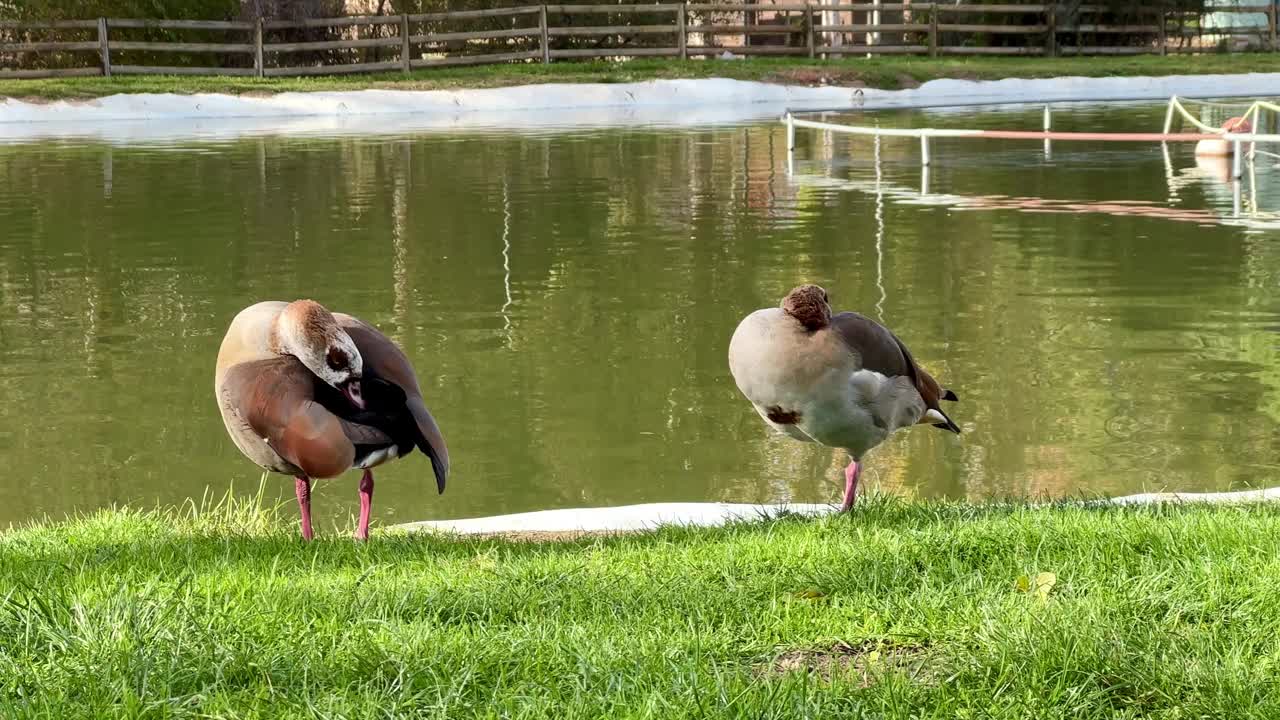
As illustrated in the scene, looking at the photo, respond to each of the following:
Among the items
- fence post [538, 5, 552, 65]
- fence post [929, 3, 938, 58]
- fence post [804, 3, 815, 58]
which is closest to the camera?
fence post [538, 5, 552, 65]

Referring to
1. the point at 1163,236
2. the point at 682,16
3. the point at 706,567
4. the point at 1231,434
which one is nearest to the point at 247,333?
the point at 706,567

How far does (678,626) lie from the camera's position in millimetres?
4473

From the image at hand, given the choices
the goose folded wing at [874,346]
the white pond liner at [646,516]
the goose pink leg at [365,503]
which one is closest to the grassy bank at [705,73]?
the white pond liner at [646,516]

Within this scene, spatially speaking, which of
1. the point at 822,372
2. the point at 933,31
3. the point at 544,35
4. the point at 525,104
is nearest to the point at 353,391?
the point at 822,372

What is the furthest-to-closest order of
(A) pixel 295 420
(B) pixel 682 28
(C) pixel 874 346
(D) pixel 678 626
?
1. (B) pixel 682 28
2. (C) pixel 874 346
3. (A) pixel 295 420
4. (D) pixel 678 626

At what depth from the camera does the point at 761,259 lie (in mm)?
15742

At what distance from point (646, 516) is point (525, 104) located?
118 feet

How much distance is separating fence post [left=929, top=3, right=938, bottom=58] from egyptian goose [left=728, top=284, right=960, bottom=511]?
4702cm

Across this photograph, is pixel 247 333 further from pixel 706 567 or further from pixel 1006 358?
pixel 1006 358

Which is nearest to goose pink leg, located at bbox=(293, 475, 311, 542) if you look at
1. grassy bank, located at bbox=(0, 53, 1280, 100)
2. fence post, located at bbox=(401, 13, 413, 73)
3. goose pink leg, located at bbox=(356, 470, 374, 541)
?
goose pink leg, located at bbox=(356, 470, 374, 541)

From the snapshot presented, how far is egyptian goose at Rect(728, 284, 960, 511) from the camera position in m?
6.45

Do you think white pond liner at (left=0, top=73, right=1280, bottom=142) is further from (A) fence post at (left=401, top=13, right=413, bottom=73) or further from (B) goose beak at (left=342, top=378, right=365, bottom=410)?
(B) goose beak at (left=342, top=378, right=365, bottom=410)

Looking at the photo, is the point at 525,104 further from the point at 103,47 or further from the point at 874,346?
the point at 874,346

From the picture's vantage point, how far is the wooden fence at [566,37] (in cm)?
4700
